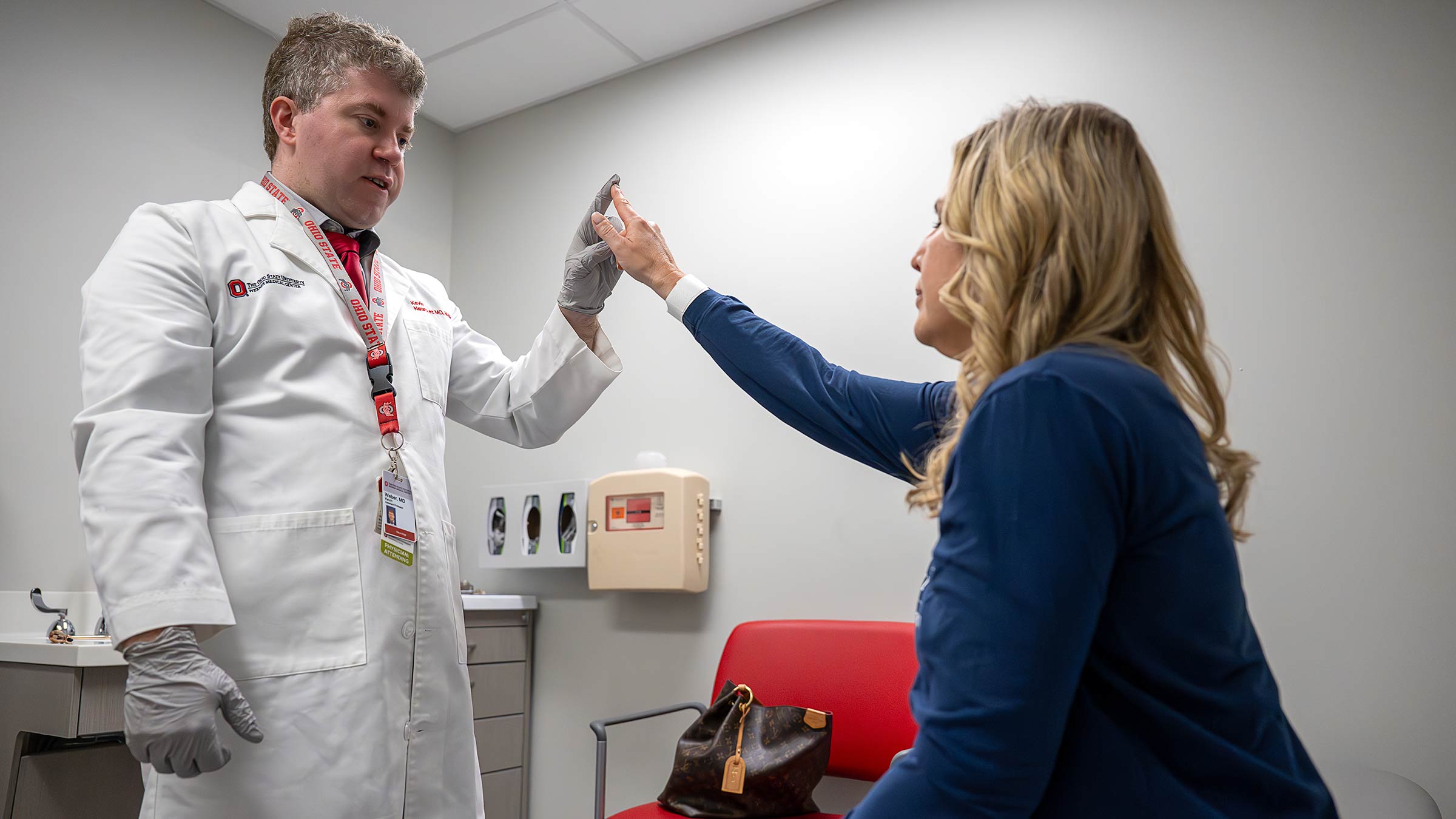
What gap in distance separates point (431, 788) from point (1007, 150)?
116 cm

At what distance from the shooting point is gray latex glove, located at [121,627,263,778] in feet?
3.38

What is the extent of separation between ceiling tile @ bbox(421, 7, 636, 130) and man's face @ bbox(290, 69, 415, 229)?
1710 millimetres

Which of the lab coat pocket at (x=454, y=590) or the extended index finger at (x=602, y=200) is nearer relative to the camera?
the lab coat pocket at (x=454, y=590)

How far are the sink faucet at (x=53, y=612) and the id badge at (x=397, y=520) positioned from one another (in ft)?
5.29

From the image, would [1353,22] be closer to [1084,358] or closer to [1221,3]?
[1221,3]

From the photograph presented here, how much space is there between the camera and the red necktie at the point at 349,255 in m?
1.50

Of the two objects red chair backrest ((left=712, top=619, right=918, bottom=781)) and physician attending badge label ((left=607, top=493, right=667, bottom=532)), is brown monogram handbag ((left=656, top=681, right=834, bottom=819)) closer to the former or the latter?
red chair backrest ((left=712, top=619, right=918, bottom=781))

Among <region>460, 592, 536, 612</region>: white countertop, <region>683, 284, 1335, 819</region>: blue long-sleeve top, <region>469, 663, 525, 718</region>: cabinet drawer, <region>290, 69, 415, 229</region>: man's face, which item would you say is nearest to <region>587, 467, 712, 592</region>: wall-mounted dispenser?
<region>460, 592, 536, 612</region>: white countertop

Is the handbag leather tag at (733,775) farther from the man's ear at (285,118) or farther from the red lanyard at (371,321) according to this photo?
the man's ear at (285,118)

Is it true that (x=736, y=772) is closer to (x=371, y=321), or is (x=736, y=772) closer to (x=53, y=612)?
(x=371, y=321)

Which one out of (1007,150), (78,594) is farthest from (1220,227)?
(78,594)

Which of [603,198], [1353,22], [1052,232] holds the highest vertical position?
[1353,22]

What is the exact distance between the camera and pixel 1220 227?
2.26m

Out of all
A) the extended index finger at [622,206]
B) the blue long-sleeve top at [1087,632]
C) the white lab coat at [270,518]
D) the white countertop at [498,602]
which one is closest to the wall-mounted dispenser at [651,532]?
the white countertop at [498,602]
